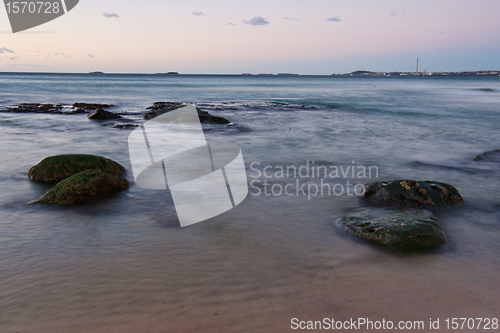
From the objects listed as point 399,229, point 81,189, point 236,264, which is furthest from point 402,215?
point 81,189

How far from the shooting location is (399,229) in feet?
14.2

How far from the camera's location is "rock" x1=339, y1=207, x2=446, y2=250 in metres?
4.24

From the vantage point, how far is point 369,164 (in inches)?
352

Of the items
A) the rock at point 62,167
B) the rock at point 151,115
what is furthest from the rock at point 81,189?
the rock at point 151,115

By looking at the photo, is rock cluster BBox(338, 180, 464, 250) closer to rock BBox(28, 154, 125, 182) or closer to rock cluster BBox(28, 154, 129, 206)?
rock cluster BBox(28, 154, 129, 206)

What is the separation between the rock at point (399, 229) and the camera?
4.24m

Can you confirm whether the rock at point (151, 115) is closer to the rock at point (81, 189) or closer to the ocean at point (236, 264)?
the ocean at point (236, 264)
